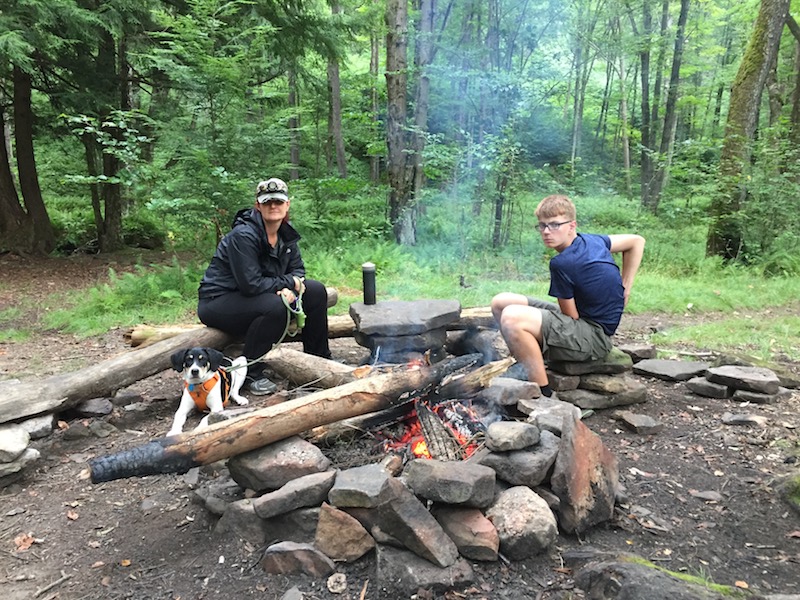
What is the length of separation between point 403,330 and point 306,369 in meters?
0.80

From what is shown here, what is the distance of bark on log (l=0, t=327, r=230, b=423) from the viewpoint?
342 cm

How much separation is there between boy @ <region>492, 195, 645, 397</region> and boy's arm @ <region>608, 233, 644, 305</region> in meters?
0.22

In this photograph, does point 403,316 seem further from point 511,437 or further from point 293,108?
point 293,108

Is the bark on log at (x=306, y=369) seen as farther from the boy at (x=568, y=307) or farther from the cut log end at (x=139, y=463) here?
the cut log end at (x=139, y=463)

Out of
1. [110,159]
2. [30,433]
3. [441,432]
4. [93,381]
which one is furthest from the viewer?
[110,159]

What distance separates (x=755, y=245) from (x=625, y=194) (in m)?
11.5

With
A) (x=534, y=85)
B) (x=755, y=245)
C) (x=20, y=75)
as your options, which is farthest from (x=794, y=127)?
(x=20, y=75)

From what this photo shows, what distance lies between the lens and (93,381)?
12.1 feet

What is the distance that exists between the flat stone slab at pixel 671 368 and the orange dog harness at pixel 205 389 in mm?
3279

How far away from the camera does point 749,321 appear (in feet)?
20.1

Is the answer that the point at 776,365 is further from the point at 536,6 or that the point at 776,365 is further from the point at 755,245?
the point at 536,6

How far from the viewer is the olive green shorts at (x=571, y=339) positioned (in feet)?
11.6

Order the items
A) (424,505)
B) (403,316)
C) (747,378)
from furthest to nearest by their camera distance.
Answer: (403,316)
(747,378)
(424,505)

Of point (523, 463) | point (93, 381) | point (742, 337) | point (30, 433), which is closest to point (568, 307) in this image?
point (523, 463)
